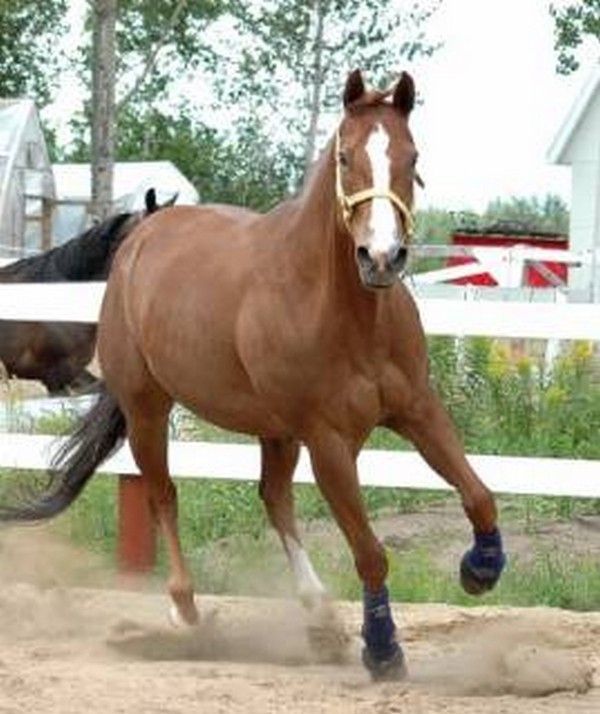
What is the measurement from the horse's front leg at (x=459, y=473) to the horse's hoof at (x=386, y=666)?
1.29 ft

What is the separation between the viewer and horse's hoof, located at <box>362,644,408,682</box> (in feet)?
20.8

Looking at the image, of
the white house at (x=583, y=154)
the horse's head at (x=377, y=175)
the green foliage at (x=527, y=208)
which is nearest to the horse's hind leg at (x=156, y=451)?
the horse's head at (x=377, y=175)

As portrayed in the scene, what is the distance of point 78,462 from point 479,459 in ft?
5.89

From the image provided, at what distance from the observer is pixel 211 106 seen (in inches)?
2395

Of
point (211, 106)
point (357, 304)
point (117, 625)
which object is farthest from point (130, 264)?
point (211, 106)

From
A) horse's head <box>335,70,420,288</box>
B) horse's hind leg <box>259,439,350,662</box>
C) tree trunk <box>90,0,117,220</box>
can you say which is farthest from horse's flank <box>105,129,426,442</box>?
tree trunk <box>90,0,117,220</box>

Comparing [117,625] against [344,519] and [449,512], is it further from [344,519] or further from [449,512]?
[449,512]

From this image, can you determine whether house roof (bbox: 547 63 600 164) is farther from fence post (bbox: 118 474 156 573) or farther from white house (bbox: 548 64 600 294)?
fence post (bbox: 118 474 156 573)

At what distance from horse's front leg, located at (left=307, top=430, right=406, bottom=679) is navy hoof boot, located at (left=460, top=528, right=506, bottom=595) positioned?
340 millimetres

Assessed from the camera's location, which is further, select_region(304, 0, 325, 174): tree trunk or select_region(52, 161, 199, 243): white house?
select_region(304, 0, 325, 174): tree trunk

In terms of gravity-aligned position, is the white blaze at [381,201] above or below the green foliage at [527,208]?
above

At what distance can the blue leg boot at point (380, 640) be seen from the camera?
6.29m

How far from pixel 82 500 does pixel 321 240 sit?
3.71 metres

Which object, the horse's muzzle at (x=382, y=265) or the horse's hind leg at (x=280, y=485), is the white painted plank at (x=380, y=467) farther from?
the horse's muzzle at (x=382, y=265)
